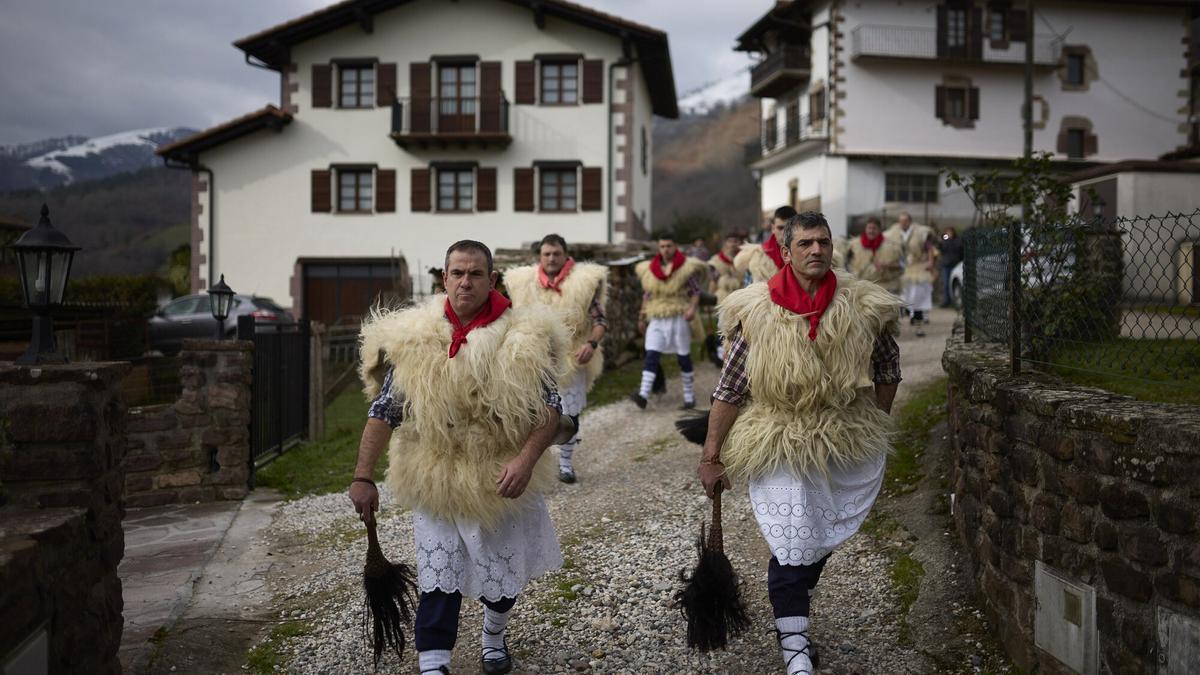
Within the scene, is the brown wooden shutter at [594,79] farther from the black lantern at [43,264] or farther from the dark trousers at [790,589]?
the dark trousers at [790,589]

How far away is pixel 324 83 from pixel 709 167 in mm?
73548

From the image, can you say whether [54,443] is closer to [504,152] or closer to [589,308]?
[589,308]

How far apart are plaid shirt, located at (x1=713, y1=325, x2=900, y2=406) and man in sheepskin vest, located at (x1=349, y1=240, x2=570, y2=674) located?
2.44ft

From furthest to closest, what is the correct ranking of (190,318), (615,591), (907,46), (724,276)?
(907,46) < (190,318) < (724,276) < (615,591)

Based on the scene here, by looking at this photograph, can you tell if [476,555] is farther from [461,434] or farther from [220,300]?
[220,300]

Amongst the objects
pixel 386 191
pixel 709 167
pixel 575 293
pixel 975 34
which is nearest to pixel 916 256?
pixel 575 293

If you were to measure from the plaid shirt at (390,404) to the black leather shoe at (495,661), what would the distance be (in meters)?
1.19

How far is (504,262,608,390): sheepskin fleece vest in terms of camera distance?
798cm

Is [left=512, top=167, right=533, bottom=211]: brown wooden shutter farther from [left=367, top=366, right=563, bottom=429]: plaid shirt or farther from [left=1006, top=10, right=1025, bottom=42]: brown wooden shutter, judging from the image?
[left=367, top=366, right=563, bottom=429]: plaid shirt

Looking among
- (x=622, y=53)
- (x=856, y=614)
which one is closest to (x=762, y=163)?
(x=622, y=53)

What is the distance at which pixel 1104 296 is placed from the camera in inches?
210

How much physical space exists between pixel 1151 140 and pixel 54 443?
41.3 m

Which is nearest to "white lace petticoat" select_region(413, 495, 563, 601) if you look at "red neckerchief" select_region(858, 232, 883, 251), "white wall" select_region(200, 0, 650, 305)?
"red neckerchief" select_region(858, 232, 883, 251)

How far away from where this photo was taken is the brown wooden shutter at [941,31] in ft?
115
